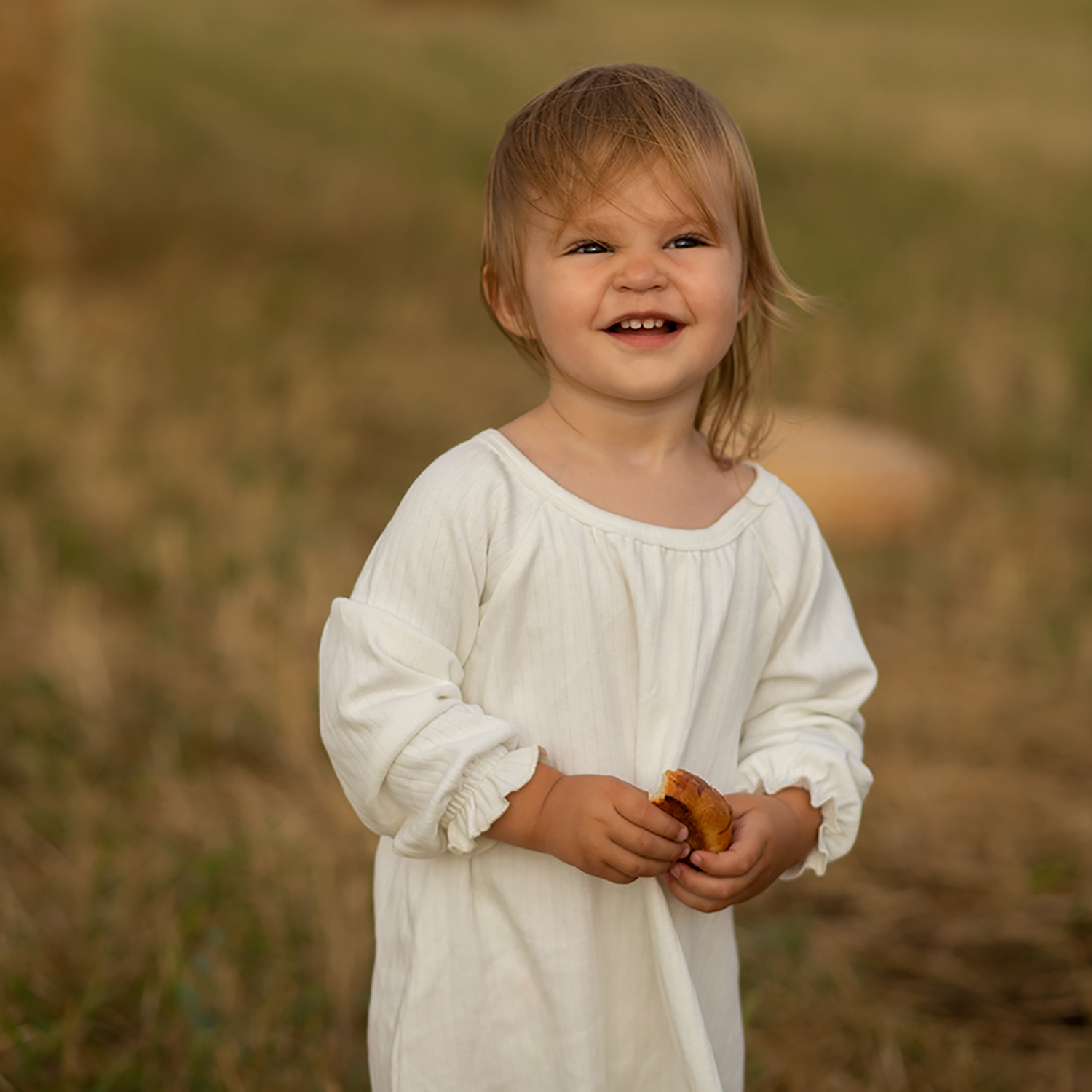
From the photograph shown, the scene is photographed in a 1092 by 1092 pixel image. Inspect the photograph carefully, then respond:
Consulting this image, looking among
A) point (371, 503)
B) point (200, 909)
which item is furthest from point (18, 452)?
point (200, 909)

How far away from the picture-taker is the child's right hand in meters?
1.31

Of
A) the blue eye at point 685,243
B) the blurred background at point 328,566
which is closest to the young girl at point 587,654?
the blue eye at point 685,243

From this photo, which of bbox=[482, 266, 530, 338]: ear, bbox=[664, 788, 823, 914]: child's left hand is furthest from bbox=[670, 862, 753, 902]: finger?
bbox=[482, 266, 530, 338]: ear

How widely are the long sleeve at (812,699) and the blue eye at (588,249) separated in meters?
0.37

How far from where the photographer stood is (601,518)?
140 cm

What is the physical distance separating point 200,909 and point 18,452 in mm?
2297

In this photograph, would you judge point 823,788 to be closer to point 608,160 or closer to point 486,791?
point 486,791

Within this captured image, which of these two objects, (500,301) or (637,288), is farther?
(500,301)

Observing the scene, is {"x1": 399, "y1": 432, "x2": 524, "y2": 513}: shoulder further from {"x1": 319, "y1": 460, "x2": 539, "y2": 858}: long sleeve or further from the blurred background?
the blurred background

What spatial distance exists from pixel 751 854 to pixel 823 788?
0.49 feet

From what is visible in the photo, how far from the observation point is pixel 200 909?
2.46 metres

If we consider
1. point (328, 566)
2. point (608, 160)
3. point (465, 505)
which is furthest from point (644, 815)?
point (328, 566)

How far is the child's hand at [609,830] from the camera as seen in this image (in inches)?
51.6

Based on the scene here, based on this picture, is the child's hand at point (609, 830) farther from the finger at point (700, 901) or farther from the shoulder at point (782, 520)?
the shoulder at point (782, 520)
